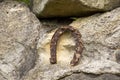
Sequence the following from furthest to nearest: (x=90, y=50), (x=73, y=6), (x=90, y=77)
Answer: (x=73, y=6)
(x=90, y=50)
(x=90, y=77)

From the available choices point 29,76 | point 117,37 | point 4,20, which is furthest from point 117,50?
point 4,20

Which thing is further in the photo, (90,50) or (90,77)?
(90,50)

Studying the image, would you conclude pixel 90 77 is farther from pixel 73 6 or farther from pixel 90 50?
pixel 73 6

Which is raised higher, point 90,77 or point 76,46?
point 76,46

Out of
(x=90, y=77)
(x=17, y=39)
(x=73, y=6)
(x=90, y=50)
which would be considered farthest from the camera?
(x=17, y=39)

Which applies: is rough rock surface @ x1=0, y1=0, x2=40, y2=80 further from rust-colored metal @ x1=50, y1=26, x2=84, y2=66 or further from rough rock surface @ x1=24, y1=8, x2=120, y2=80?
rust-colored metal @ x1=50, y1=26, x2=84, y2=66

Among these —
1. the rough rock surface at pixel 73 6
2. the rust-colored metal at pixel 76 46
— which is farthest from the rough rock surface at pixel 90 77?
the rough rock surface at pixel 73 6

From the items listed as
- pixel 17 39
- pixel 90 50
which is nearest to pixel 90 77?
pixel 90 50
